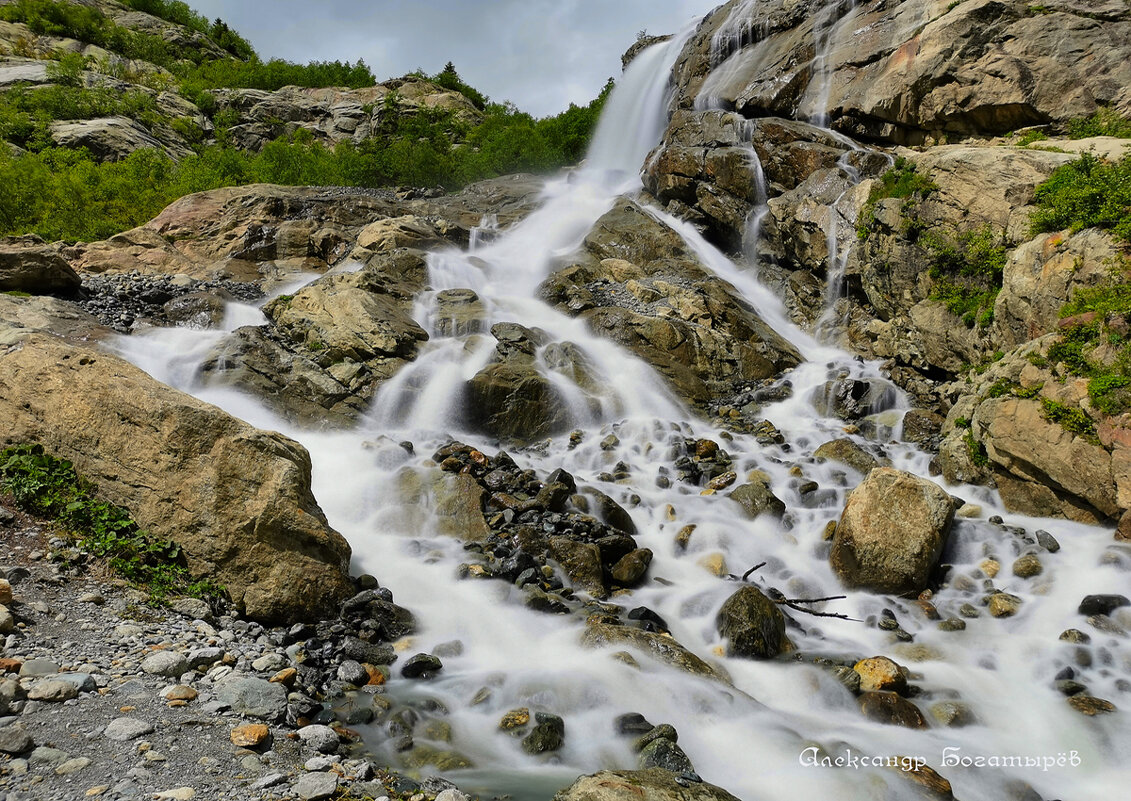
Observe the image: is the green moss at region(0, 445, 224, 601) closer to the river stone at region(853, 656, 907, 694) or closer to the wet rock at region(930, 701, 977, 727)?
the river stone at region(853, 656, 907, 694)

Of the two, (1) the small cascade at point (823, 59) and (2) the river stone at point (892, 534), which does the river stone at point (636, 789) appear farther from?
(1) the small cascade at point (823, 59)

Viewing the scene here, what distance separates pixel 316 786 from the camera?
3.76m

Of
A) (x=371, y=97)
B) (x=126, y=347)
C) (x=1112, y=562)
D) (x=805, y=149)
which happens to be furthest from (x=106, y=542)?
(x=371, y=97)

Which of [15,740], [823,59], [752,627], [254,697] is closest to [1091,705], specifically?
[752,627]

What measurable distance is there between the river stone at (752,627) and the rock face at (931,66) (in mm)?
19654

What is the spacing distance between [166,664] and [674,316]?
49.9 ft

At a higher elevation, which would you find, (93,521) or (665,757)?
(93,521)

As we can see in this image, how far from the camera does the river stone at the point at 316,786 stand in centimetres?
365

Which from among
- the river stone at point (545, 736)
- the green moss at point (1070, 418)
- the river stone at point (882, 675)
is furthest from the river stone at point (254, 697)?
the green moss at point (1070, 418)

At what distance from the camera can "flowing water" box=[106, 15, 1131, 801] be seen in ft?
17.1

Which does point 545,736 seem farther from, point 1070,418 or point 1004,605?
point 1070,418

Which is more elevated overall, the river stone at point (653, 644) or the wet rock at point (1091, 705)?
the river stone at point (653, 644)

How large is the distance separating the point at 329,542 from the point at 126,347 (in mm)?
9988

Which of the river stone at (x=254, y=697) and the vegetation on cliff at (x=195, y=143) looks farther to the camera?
the vegetation on cliff at (x=195, y=143)
